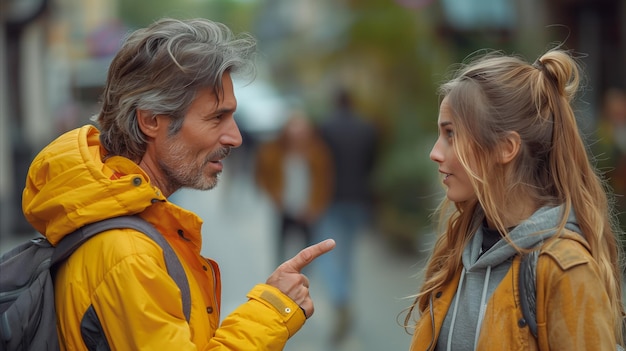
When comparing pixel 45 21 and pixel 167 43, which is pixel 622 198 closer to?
pixel 167 43

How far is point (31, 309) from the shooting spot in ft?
7.65

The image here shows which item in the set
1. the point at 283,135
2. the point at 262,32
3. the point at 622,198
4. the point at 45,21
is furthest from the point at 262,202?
the point at 262,32

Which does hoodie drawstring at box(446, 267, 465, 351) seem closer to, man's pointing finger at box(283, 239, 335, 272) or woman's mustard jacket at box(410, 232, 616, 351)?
woman's mustard jacket at box(410, 232, 616, 351)

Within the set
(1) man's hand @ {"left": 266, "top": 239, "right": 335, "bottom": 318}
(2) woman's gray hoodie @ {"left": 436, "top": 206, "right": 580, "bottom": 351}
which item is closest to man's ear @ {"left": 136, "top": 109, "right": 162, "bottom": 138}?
(1) man's hand @ {"left": 266, "top": 239, "right": 335, "bottom": 318}

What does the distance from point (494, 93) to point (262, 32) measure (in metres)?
39.6

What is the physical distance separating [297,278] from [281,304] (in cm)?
10

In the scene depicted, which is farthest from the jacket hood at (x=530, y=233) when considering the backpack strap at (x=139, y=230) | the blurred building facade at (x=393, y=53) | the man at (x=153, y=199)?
the blurred building facade at (x=393, y=53)

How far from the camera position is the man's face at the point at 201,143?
263cm

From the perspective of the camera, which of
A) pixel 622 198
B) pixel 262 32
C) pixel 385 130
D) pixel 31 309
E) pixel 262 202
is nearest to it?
pixel 31 309

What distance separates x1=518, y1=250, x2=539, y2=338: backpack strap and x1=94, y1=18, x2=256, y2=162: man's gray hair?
3.23 feet

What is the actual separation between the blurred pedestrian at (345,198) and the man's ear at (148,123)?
5.13 meters

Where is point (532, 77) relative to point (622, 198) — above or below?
above

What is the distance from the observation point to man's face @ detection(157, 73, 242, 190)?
263 centimetres

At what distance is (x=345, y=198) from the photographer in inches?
342
